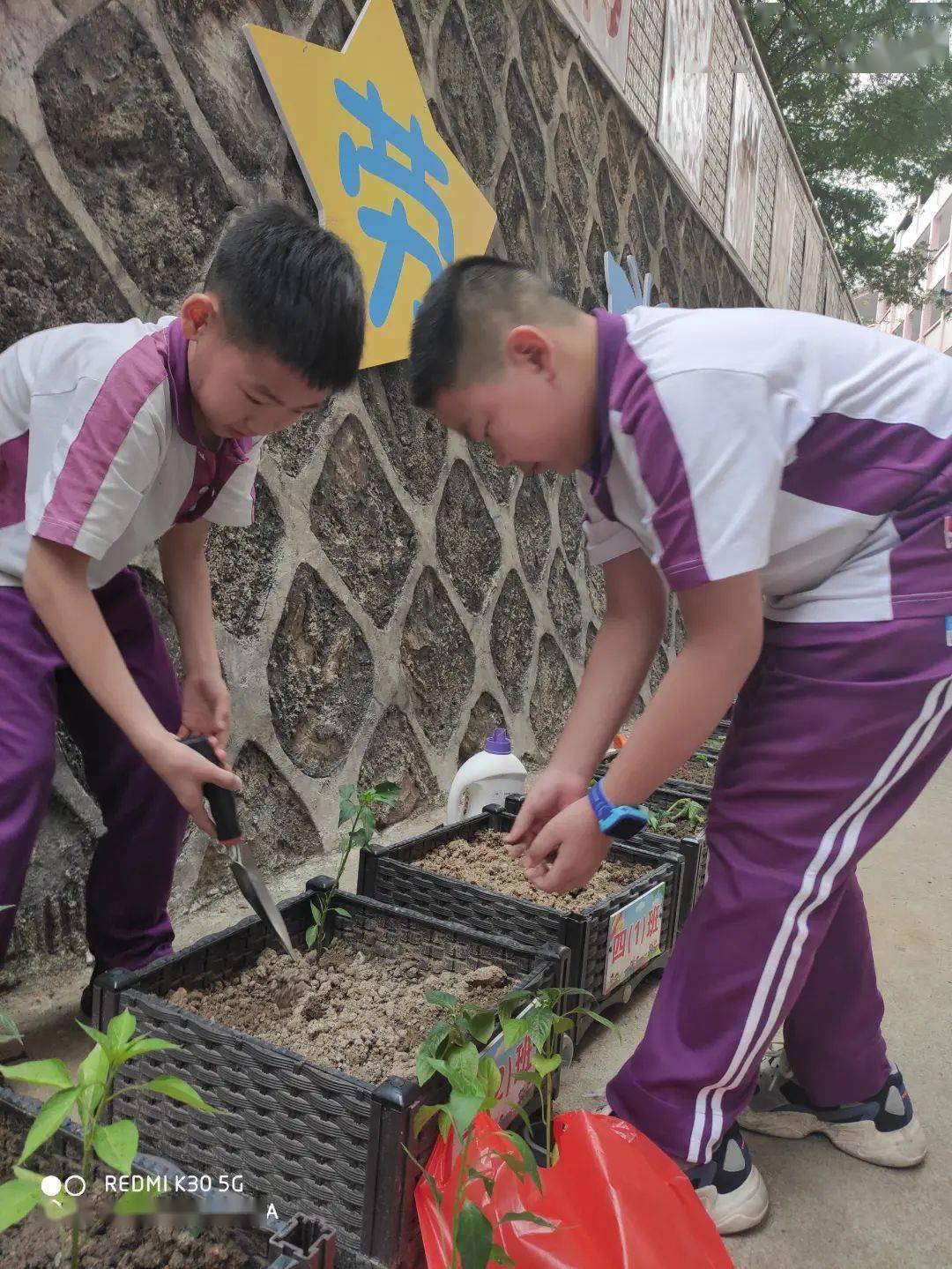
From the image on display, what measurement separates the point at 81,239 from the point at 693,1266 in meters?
1.63

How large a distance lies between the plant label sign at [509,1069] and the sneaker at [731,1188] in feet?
0.72

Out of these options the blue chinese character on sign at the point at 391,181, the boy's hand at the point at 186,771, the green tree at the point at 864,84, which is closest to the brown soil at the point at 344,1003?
the boy's hand at the point at 186,771

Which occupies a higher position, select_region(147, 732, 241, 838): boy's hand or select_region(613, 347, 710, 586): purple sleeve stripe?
select_region(613, 347, 710, 586): purple sleeve stripe

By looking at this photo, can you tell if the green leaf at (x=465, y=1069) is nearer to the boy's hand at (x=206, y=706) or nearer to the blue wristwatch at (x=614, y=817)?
the blue wristwatch at (x=614, y=817)

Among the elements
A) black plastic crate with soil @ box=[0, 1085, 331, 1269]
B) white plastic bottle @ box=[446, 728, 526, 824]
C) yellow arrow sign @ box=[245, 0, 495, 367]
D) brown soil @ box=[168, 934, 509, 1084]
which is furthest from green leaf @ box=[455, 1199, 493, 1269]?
yellow arrow sign @ box=[245, 0, 495, 367]

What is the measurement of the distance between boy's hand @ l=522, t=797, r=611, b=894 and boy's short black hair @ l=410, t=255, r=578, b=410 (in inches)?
19.5

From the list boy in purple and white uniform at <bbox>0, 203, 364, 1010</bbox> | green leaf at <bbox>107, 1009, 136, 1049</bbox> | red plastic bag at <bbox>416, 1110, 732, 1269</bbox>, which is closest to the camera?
green leaf at <bbox>107, 1009, 136, 1049</bbox>

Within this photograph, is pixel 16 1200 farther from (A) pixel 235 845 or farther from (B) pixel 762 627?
(B) pixel 762 627

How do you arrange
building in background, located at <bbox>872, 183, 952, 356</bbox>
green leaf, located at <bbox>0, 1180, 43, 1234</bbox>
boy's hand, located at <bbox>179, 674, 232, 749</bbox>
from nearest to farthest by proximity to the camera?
green leaf, located at <bbox>0, 1180, 43, 1234</bbox>, boy's hand, located at <bbox>179, 674, 232, 749</bbox>, building in background, located at <bbox>872, 183, 952, 356</bbox>

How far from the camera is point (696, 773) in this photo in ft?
9.33

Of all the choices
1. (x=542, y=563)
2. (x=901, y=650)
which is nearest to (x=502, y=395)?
(x=901, y=650)

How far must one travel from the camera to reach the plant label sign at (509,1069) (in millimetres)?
1077

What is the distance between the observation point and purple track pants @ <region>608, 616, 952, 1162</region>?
1069 mm

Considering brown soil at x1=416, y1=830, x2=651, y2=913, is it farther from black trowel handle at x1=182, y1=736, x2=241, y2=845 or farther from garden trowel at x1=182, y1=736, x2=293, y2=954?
black trowel handle at x1=182, y1=736, x2=241, y2=845
